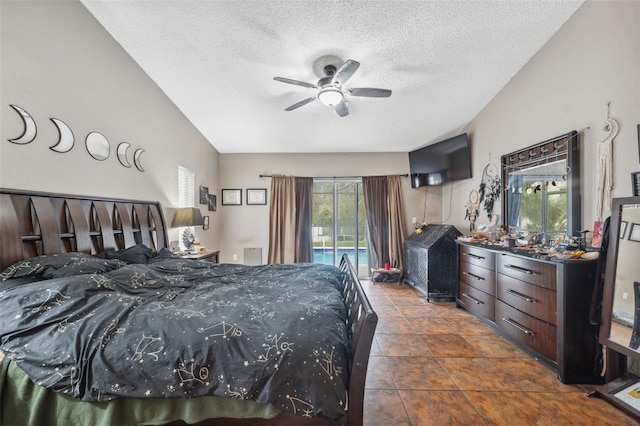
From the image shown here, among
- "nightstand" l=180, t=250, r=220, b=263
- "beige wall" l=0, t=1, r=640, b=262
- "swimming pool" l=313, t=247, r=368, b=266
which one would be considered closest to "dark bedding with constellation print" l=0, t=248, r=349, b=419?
"beige wall" l=0, t=1, r=640, b=262

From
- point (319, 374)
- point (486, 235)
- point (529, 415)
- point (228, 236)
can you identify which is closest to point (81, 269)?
point (319, 374)

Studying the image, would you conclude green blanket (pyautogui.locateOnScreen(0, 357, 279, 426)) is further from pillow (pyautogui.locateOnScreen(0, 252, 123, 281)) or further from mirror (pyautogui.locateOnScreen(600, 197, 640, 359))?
mirror (pyautogui.locateOnScreen(600, 197, 640, 359))

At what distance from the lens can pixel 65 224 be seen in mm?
2127

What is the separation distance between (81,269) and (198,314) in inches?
42.4

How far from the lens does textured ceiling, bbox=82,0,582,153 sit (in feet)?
7.55

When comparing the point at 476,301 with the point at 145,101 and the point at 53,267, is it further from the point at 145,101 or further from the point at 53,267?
the point at 145,101

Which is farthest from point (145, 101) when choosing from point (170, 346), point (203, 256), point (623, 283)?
point (623, 283)

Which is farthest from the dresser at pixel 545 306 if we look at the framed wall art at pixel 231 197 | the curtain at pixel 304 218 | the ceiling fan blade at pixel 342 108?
the framed wall art at pixel 231 197

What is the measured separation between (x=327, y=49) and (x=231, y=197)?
3.73 metres

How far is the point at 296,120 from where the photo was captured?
164 inches

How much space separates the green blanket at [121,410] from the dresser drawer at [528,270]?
2.41m

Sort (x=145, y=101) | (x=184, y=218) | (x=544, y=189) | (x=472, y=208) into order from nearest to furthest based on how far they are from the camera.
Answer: (x=544, y=189), (x=145, y=101), (x=184, y=218), (x=472, y=208)

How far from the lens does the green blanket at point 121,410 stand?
1.20 meters

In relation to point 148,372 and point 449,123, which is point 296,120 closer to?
point 449,123
